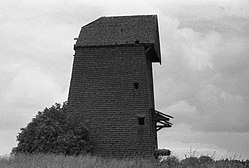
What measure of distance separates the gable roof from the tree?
5591mm

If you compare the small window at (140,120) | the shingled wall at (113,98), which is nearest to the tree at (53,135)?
the shingled wall at (113,98)

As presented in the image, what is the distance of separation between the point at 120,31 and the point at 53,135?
29.4ft

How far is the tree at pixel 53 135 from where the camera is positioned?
32.8m

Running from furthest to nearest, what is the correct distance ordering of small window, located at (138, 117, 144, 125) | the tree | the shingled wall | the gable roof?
1. the gable roof
2. small window, located at (138, 117, 144, 125)
3. the shingled wall
4. the tree

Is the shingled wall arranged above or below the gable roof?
below

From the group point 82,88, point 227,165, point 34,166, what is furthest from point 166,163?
point 82,88

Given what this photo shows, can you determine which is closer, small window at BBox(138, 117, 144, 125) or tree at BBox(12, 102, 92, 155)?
tree at BBox(12, 102, 92, 155)

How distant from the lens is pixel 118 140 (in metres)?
33.6

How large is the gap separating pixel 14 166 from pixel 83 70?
45.4 ft

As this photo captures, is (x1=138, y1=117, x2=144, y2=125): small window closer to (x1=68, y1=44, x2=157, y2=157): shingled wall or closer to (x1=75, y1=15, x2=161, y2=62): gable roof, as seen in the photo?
(x1=68, y1=44, x2=157, y2=157): shingled wall

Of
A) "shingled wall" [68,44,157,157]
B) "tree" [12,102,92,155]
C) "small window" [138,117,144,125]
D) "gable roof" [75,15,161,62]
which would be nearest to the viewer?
"tree" [12,102,92,155]

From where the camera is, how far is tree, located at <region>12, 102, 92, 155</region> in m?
32.8

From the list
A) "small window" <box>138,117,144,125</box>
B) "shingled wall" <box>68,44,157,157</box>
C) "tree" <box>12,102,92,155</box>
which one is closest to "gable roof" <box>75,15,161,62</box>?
"shingled wall" <box>68,44,157,157</box>

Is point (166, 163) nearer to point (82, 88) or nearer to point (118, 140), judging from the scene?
point (118, 140)
